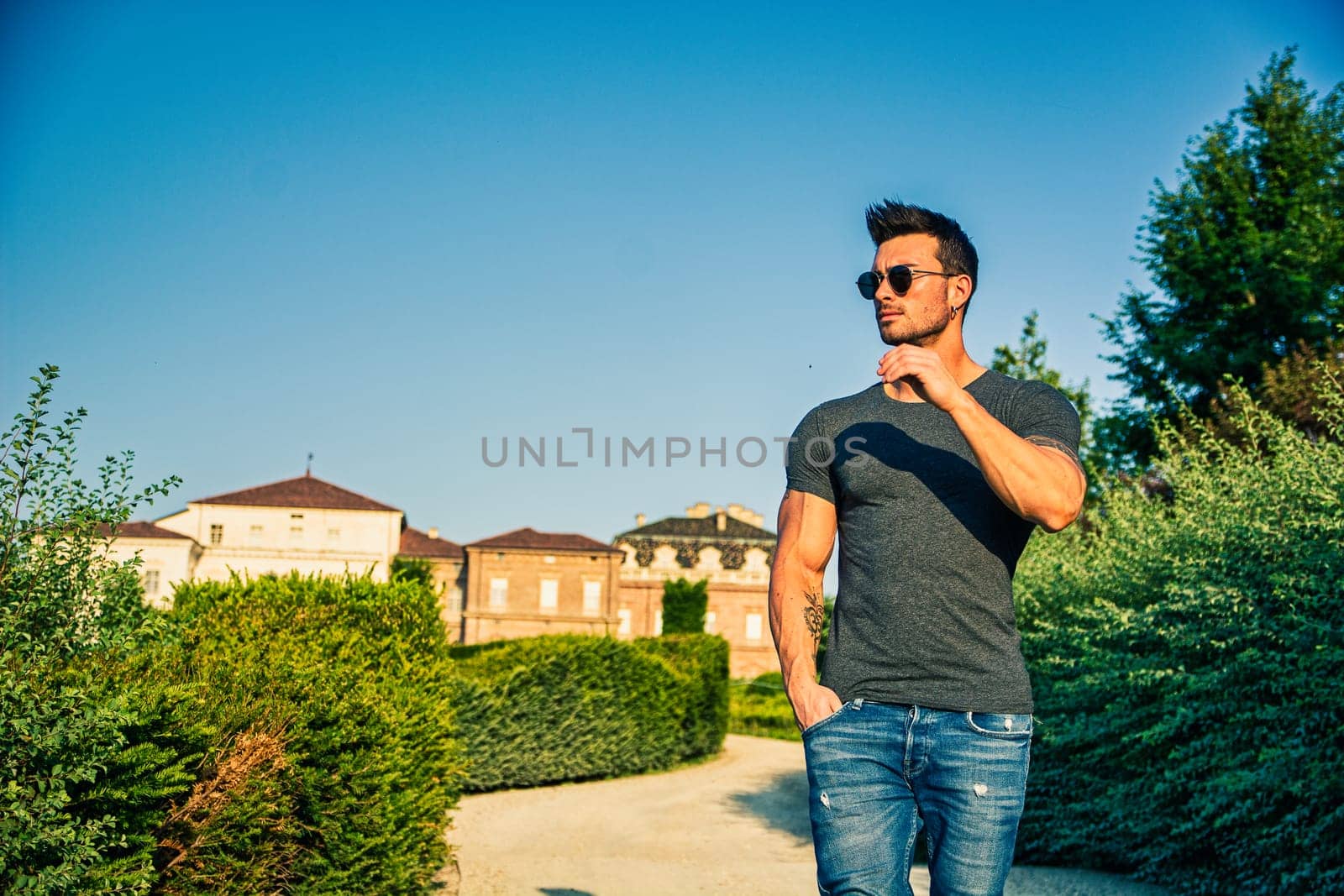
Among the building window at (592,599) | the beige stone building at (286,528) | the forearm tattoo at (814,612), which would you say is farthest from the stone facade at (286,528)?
the forearm tattoo at (814,612)

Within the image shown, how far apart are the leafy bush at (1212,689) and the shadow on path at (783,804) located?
3.24m

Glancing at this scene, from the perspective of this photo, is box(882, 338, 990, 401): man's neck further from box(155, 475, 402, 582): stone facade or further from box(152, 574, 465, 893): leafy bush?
box(155, 475, 402, 582): stone facade

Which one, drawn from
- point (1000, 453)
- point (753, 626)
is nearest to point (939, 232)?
point (1000, 453)

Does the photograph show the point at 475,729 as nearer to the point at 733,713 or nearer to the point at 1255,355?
the point at 1255,355

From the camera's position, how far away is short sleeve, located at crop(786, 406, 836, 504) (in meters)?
3.01

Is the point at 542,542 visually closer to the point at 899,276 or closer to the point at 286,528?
the point at 286,528

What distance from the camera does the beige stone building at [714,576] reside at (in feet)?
180

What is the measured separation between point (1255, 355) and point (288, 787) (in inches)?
799

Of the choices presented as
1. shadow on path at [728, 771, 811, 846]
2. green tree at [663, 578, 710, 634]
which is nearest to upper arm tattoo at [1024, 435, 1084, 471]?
shadow on path at [728, 771, 811, 846]

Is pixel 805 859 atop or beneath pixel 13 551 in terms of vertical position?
beneath

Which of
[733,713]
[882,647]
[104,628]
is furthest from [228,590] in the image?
[733,713]

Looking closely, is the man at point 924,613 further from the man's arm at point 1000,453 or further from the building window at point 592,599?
the building window at point 592,599

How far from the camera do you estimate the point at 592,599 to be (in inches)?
2093

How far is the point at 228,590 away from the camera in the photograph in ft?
26.1
